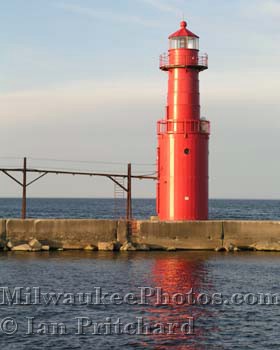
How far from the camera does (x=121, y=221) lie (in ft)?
119

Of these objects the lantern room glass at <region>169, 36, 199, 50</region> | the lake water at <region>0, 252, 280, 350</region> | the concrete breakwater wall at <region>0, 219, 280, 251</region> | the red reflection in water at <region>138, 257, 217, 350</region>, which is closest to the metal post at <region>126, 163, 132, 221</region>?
the concrete breakwater wall at <region>0, 219, 280, 251</region>

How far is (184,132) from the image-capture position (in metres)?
36.4

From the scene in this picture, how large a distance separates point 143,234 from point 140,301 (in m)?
11.8

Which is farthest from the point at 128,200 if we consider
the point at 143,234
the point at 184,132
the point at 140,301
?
the point at 140,301

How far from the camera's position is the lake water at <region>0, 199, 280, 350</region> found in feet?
66.1

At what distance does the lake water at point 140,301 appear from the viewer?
20156 mm

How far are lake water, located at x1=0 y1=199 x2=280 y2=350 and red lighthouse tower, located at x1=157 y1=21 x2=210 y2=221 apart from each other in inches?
122

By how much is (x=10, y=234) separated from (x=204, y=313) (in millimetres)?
16401

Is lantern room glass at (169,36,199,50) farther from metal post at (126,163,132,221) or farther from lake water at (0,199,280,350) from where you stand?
lake water at (0,199,280,350)

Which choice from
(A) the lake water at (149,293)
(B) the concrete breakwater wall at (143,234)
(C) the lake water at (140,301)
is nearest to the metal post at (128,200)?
(B) the concrete breakwater wall at (143,234)

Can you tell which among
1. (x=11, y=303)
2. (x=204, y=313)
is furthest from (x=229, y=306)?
(x=11, y=303)

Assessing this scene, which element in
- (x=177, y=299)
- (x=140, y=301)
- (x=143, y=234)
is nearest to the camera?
(x=140, y=301)

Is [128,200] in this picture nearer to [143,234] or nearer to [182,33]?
[143,234]

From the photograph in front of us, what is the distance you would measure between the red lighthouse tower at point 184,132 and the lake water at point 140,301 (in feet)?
10.2
